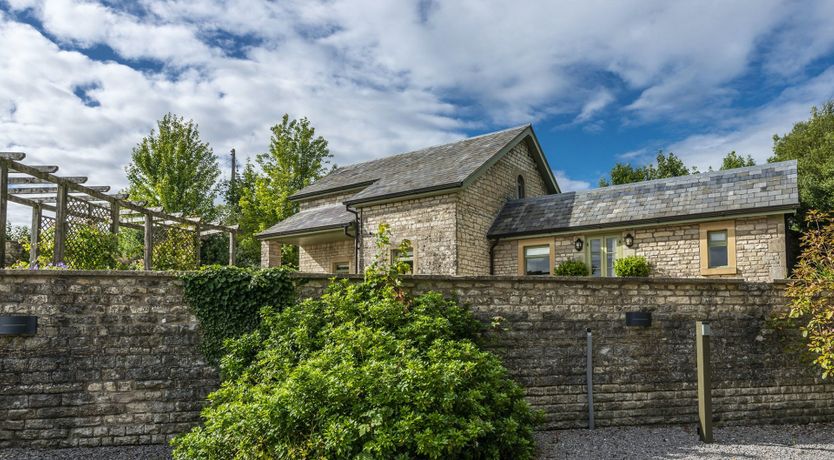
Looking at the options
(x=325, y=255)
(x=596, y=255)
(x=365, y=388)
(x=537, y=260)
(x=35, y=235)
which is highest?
(x=35, y=235)

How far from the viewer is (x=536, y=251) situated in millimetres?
14383

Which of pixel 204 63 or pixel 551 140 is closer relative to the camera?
pixel 204 63

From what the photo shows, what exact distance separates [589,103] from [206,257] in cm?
1715

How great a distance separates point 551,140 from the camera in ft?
58.9

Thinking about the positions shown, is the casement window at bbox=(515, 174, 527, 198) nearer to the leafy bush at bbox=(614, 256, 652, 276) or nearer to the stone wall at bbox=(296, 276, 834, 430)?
the leafy bush at bbox=(614, 256, 652, 276)

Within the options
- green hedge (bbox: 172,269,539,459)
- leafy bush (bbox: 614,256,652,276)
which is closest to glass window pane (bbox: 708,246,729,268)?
leafy bush (bbox: 614,256,652,276)

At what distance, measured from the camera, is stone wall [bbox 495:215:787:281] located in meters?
11.5

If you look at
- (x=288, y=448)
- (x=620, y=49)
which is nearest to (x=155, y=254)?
(x=288, y=448)

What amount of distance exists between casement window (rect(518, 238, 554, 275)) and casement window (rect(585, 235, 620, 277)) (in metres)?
0.97

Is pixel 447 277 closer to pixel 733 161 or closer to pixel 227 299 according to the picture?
pixel 227 299

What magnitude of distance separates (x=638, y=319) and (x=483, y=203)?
739cm

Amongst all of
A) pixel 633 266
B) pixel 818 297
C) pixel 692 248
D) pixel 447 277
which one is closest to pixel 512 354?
pixel 447 277

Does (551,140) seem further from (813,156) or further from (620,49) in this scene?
(813,156)

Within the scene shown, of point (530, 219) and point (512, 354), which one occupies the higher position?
point (530, 219)
